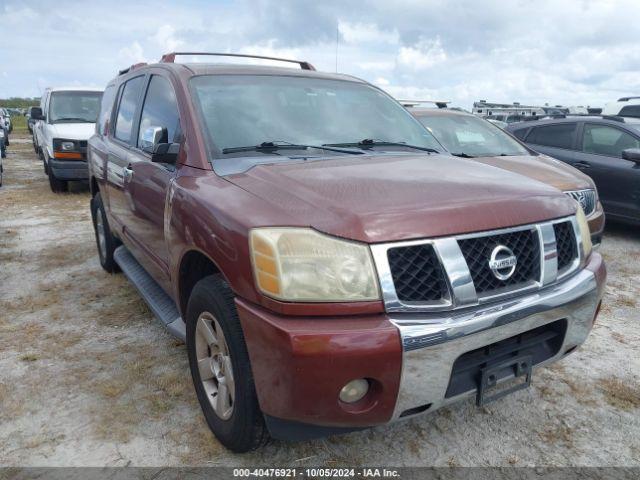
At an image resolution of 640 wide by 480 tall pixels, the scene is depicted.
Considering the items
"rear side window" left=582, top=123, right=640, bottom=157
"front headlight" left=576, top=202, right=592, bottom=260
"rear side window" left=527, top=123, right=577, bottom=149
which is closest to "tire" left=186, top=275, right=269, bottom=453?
"front headlight" left=576, top=202, right=592, bottom=260

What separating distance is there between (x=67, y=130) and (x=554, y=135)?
26.7 feet

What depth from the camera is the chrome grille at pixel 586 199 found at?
16.1ft

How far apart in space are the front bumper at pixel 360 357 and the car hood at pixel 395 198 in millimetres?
322

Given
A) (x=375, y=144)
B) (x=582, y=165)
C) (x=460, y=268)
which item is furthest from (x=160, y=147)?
(x=582, y=165)

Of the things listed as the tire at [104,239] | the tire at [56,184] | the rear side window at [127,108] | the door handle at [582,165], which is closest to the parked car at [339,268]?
the rear side window at [127,108]

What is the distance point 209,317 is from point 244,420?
0.47m

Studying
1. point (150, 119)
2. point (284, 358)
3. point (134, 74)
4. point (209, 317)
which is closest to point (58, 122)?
point (134, 74)

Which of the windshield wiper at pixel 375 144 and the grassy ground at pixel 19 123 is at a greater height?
the windshield wiper at pixel 375 144

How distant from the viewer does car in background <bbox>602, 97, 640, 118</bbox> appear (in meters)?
10.2

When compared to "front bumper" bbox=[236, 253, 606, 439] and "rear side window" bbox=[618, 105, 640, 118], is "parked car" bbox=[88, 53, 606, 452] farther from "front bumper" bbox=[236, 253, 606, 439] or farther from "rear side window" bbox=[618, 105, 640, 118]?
"rear side window" bbox=[618, 105, 640, 118]

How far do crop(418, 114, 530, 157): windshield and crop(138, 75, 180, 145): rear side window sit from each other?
3311 mm

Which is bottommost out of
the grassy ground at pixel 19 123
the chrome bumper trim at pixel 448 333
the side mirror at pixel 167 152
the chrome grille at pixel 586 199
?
the grassy ground at pixel 19 123

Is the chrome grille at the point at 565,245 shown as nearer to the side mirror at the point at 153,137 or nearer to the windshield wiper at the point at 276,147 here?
the windshield wiper at the point at 276,147

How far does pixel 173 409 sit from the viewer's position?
2.77 meters
